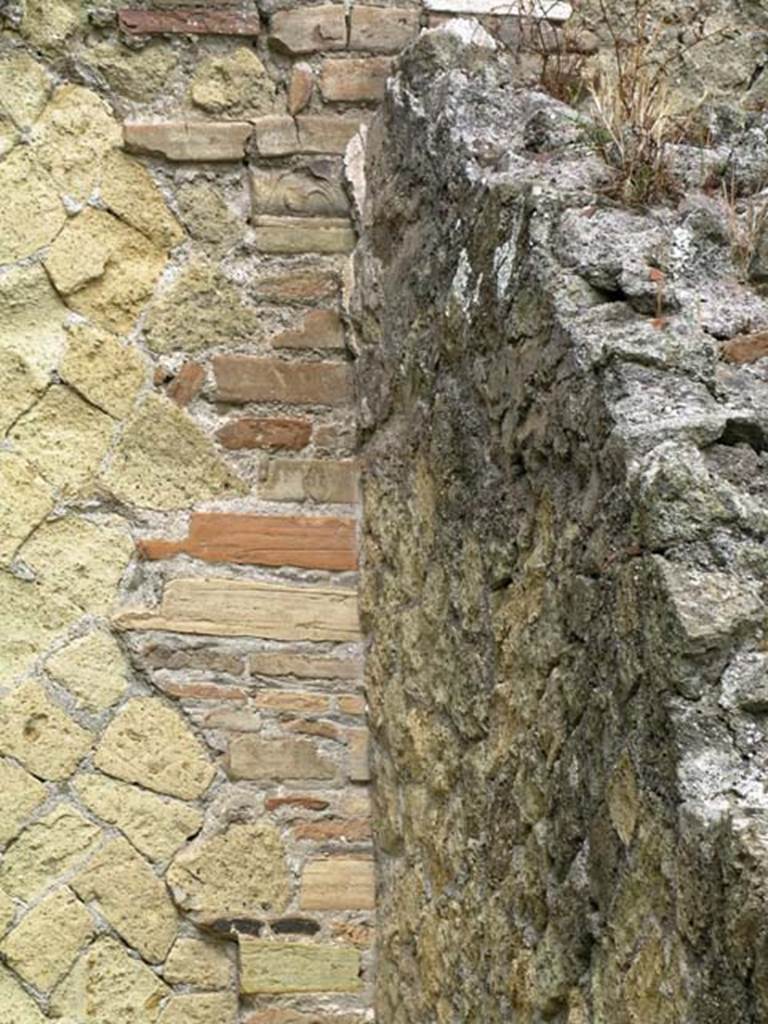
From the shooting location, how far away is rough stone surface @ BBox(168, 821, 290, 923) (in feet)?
11.3

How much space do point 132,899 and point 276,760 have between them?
1.41 feet

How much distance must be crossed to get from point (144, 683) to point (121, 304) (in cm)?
92

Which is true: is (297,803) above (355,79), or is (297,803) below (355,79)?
below

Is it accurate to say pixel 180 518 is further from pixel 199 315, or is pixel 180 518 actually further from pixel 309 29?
pixel 309 29

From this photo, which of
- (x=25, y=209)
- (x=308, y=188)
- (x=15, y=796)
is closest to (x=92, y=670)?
(x=15, y=796)

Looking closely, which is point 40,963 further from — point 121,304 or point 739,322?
point 739,322

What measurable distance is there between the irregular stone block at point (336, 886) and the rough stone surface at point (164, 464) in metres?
0.89

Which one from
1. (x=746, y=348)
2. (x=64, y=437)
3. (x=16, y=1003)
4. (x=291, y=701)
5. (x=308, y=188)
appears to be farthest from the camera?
(x=308, y=188)

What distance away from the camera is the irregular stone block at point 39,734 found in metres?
3.47

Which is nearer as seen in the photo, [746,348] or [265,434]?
[746,348]

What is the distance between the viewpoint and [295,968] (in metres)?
3.43

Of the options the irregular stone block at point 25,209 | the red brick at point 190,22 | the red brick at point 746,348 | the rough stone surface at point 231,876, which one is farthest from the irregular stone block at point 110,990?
the red brick at point 190,22

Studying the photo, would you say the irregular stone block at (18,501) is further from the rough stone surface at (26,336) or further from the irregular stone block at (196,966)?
the irregular stone block at (196,966)

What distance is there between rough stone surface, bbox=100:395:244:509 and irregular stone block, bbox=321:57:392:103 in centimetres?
89
